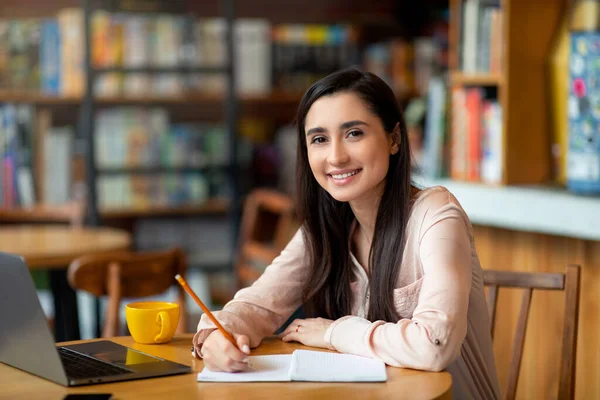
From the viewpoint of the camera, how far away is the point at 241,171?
474 cm

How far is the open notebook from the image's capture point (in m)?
1.39

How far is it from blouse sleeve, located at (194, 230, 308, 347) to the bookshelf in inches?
47.1

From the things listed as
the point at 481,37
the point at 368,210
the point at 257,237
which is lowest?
the point at 257,237

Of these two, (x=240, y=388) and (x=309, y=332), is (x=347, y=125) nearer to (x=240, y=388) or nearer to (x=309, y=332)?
(x=309, y=332)

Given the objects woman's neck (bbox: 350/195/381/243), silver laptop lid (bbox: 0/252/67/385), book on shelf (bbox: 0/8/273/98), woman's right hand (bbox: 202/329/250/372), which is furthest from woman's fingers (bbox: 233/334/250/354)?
book on shelf (bbox: 0/8/273/98)

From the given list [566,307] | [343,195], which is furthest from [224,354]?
[566,307]

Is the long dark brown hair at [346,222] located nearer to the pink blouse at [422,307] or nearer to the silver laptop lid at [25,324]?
the pink blouse at [422,307]

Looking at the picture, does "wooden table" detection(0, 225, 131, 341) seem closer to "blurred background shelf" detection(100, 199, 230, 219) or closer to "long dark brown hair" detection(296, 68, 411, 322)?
"blurred background shelf" detection(100, 199, 230, 219)

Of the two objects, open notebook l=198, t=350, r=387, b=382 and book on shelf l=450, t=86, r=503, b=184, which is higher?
book on shelf l=450, t=86, r=503, b=184

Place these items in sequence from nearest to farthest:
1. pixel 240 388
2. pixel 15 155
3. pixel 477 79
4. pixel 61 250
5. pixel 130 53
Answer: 1. pixel 240 388
2. pixel 477 79
3. pixel 61 250
4. pixel 15 155
5. pixel 130 53

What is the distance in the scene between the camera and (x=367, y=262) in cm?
183

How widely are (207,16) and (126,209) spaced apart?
3.80 feet

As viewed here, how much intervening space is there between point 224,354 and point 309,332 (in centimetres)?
24

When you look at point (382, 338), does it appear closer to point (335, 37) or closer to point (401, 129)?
point (401, 129)
